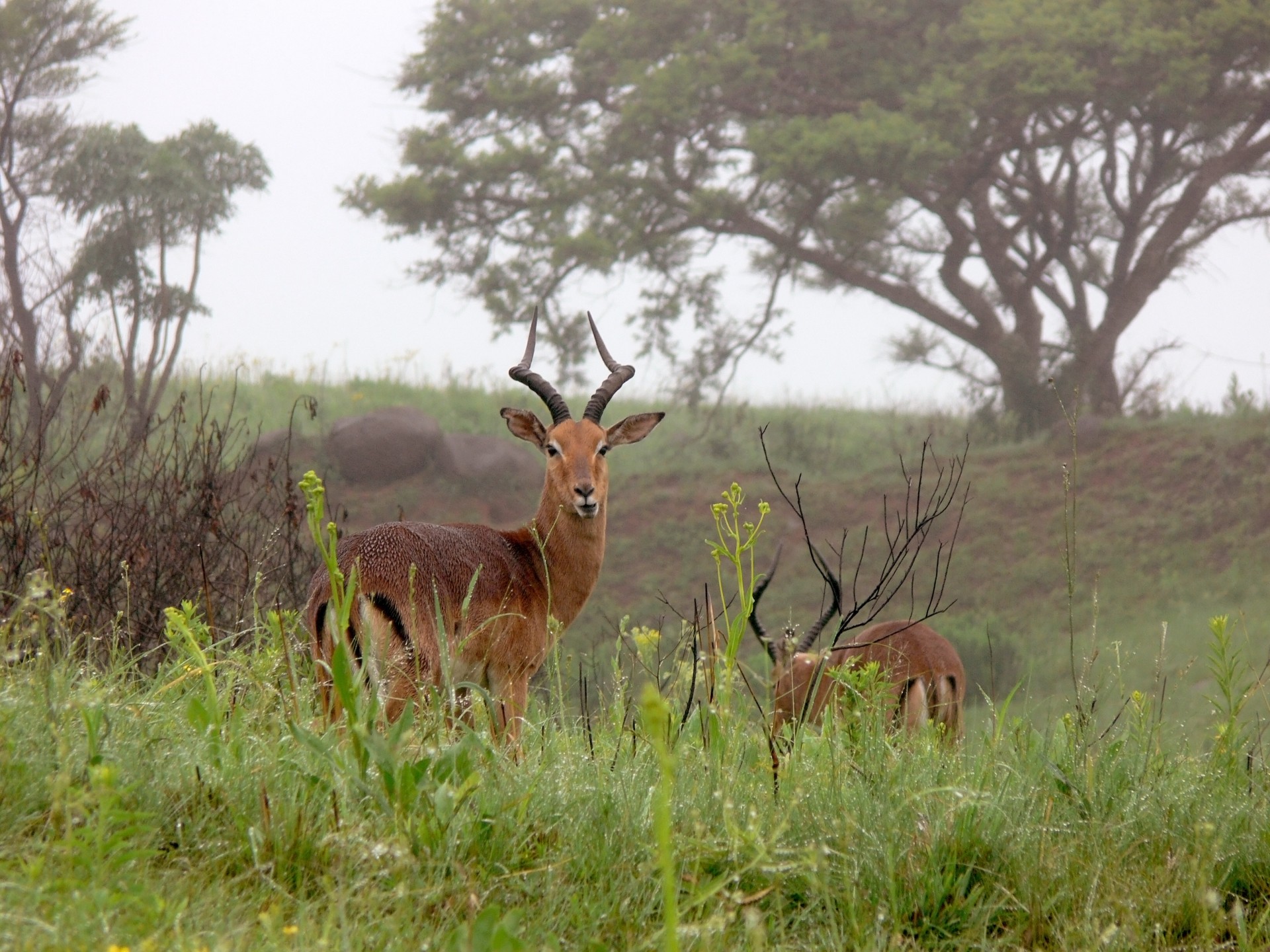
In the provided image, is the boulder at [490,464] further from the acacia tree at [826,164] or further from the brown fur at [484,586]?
the brown fur at [484,586]

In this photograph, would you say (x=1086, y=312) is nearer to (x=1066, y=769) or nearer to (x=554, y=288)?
(x=554, y=288)

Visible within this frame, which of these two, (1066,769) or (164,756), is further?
(1066,769)

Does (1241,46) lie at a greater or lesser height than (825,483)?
greater

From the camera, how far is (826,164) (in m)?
21.2

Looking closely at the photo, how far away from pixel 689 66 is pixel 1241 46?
9410mm

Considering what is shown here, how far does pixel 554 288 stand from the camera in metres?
22.5

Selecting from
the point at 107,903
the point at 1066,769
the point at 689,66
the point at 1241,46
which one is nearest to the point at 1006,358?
the point at 1241,46

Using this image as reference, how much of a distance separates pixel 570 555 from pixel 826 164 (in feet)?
54.1

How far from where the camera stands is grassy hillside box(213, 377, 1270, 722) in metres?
15.9

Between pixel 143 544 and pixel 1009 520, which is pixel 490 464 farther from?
pixel 143 544

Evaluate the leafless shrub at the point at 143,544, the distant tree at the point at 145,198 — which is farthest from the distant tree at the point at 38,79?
the leafless shrub at the point at 143,544

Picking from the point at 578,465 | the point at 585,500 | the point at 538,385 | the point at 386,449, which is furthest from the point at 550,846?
the point at 386,449

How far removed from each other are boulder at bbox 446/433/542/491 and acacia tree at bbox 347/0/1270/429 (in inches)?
94.5

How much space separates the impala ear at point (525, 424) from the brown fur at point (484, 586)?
1 cm
